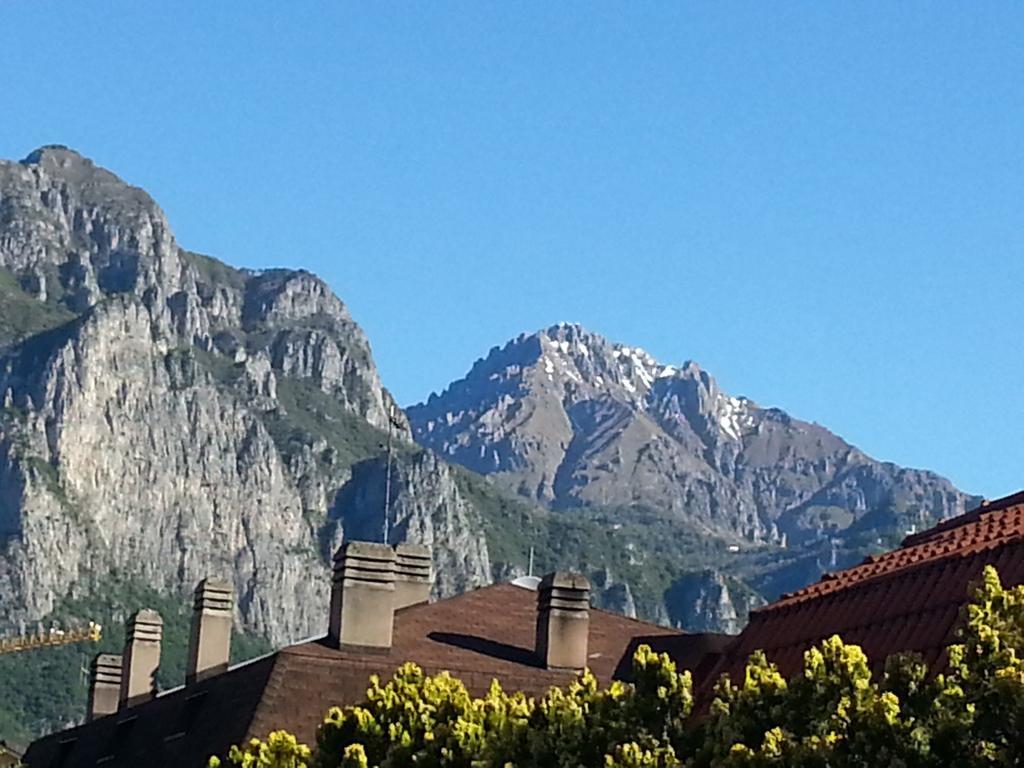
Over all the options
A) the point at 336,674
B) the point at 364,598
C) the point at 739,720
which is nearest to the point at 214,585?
the point at 364,598

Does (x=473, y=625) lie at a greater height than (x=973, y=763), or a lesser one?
greater

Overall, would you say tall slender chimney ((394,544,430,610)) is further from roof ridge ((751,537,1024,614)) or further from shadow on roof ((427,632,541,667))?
roof ridge ((751,537,1024,614))

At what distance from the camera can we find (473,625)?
154 feet

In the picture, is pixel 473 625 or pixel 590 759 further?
pixel 473 625

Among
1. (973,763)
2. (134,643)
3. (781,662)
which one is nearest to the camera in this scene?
(973,763)

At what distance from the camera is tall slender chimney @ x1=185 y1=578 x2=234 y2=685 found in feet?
171

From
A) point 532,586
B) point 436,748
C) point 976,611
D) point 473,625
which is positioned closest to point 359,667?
point 473,625

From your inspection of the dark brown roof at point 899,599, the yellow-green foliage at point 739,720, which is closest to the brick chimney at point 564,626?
the dark brown roof at point 899,599

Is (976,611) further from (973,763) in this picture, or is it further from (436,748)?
(436,748)

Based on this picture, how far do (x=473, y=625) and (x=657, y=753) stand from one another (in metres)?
19.4

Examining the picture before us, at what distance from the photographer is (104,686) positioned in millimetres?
63500

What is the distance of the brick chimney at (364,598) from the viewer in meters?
43.6

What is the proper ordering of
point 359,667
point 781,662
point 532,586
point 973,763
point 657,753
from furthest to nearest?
point 532,586 < point 359,667 < point 781,662 < point 657,753 < point 973,763

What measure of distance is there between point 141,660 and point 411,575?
28.0ft
